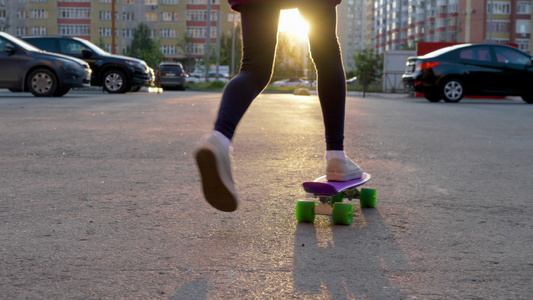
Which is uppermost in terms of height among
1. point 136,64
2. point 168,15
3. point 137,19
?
point 168,15

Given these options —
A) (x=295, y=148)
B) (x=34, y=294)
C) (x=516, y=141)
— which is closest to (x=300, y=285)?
(x=34, y=294)

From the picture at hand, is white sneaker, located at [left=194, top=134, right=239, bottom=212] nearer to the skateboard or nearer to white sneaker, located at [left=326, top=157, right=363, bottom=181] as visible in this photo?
the skateboard

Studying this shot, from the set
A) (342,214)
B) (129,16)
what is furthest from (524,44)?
(342,214)

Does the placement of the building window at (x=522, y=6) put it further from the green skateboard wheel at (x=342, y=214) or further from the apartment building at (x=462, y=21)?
the green skateboard wheel at (x=342, y=214)

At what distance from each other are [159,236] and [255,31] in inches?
39.0

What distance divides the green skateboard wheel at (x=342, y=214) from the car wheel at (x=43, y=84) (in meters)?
14.5

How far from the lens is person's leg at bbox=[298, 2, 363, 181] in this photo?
10.7 ft

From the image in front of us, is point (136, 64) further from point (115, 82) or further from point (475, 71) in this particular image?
point (475, 71)

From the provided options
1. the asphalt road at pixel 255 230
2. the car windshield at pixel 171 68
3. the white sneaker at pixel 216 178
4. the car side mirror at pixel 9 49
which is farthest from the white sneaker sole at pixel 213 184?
the car windshield at pixel 171 68

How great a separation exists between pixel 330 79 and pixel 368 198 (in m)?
0.61

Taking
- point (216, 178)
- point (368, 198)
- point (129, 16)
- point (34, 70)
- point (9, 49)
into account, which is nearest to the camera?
point (216, 178)

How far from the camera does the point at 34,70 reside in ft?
53.8

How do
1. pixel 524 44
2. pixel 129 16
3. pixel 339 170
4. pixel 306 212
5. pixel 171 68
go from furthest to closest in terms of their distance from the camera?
pixel 129 16
pixel 524 44
pixel 171 68
pixel 339 170
pixel 306 212

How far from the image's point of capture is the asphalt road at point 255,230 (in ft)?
7.26
